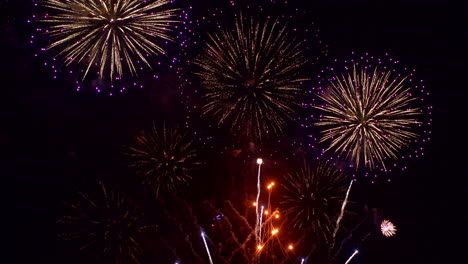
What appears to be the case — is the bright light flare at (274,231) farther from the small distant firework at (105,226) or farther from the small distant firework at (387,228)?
the small distant firework at (105,226)

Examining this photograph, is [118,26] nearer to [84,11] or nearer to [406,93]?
[84,11]

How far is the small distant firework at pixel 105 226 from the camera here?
32.7 ft

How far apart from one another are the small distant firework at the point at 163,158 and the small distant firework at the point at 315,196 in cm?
320

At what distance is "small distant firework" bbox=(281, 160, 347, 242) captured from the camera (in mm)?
11180

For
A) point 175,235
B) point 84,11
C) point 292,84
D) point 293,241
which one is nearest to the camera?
point 84,11

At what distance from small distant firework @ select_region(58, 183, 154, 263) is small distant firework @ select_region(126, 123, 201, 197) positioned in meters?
1.07

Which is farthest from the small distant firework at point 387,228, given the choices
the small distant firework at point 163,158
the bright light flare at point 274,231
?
the small distant firework at point 163,158

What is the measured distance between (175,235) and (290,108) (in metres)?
4.97

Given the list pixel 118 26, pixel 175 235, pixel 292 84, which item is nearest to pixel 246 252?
pixel 175 235

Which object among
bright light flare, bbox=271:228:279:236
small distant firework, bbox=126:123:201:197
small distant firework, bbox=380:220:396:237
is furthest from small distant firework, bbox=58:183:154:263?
small distant firework, bbox=380:220:396:237

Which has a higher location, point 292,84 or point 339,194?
point 292,84

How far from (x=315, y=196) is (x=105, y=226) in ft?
19.9

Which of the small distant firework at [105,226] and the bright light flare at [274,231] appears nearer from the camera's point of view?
the small distant firework at [105,226]

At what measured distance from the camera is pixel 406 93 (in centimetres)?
1028
